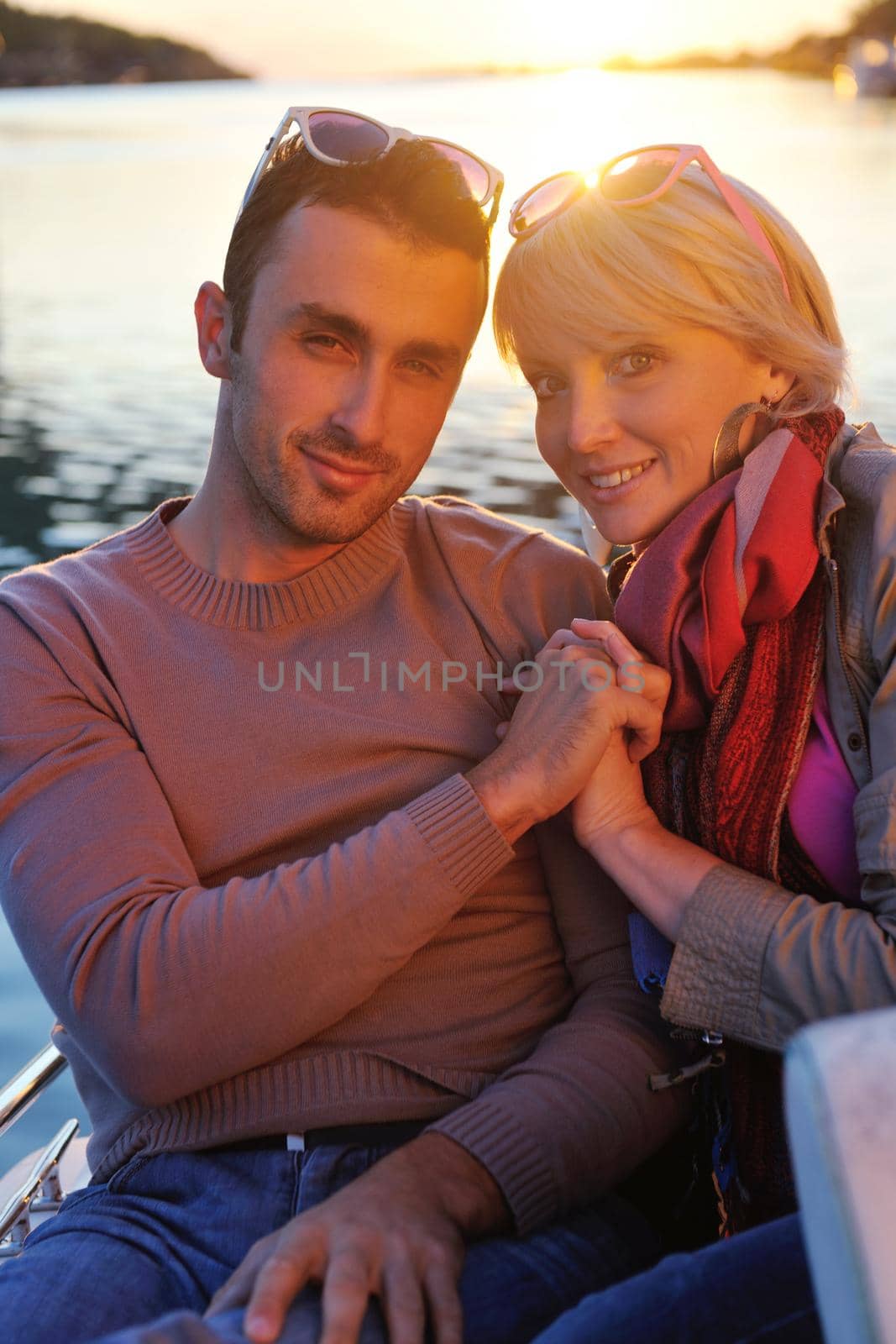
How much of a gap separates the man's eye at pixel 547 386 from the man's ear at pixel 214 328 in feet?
1.70

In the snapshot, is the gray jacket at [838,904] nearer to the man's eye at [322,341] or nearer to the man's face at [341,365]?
the man's face at [341,365]

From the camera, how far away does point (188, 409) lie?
40.2 feet

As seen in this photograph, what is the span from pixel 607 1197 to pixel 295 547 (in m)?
1.07

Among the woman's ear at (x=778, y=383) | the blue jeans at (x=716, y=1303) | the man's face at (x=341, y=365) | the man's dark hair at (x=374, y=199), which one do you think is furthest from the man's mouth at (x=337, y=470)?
the blue jeans at (x=716, y=1303)

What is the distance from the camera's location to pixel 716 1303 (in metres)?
1.32

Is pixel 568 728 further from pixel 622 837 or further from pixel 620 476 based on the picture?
pixel 620 476

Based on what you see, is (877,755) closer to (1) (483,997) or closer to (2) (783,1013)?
(2) (783,1013)

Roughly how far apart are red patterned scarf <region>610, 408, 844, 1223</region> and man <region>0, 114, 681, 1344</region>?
0.10 m

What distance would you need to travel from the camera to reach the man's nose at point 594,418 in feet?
6.38

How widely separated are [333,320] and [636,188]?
490mm

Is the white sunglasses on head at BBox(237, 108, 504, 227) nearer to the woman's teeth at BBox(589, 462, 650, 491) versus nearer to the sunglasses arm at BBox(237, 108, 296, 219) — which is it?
the sunglasses arm at BBox(237, 108, 296, 219)

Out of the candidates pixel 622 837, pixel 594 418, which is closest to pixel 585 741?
pixel 622 837

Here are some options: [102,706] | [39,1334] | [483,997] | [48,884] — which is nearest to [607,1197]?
[483,997]

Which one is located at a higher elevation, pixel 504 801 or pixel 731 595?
pixel 731 595
